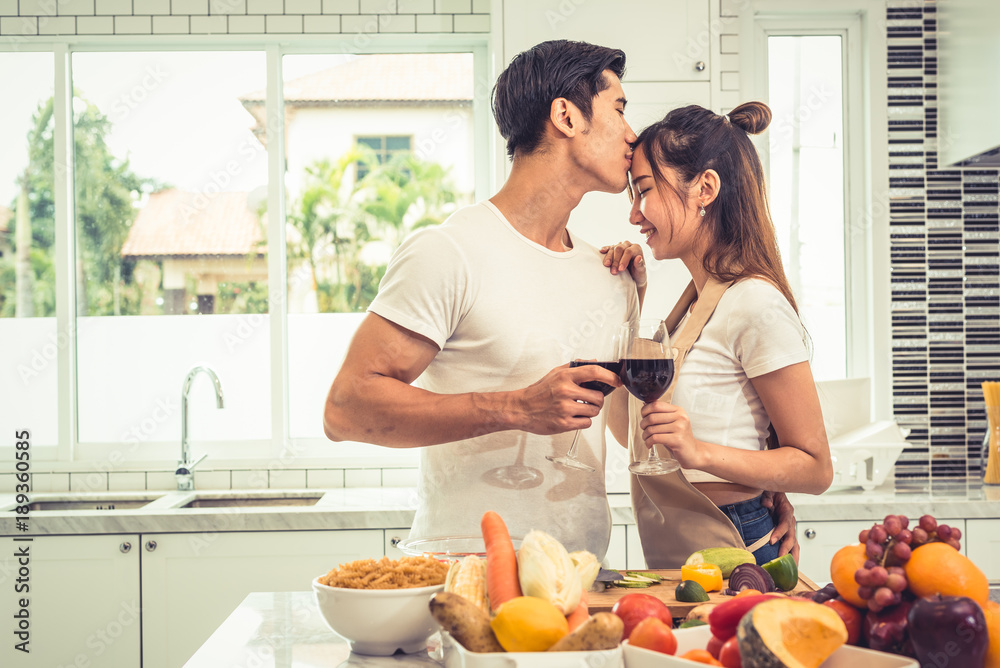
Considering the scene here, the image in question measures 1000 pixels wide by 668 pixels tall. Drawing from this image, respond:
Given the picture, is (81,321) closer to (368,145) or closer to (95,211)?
(95,211)

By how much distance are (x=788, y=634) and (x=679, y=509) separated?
0.69 metres

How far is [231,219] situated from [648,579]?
2.45 meters

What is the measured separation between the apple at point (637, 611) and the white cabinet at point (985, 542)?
204 cm

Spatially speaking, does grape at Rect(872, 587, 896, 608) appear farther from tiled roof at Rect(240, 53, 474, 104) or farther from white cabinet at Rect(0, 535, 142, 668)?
tiled roof at Rect(240, 53, 474, 104)

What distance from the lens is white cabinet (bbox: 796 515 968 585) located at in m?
2.46

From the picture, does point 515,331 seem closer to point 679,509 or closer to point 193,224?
point 679,509

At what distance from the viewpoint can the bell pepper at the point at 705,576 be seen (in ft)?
3.64

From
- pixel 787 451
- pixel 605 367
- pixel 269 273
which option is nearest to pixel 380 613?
pixel 605 367

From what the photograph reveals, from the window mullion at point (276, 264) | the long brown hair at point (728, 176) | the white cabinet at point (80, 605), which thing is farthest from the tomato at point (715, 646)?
the window mullion at point (276, 264)

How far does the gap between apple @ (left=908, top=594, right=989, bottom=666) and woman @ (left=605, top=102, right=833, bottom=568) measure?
0.50 m

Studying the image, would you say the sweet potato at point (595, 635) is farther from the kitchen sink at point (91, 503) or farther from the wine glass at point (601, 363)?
the kitchen sink at point (91, 503)

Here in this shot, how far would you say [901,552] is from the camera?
817mm

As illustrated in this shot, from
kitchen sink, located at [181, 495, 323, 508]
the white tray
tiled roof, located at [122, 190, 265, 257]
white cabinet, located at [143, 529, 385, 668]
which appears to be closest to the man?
the white tray

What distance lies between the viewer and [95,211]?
3066 mm
